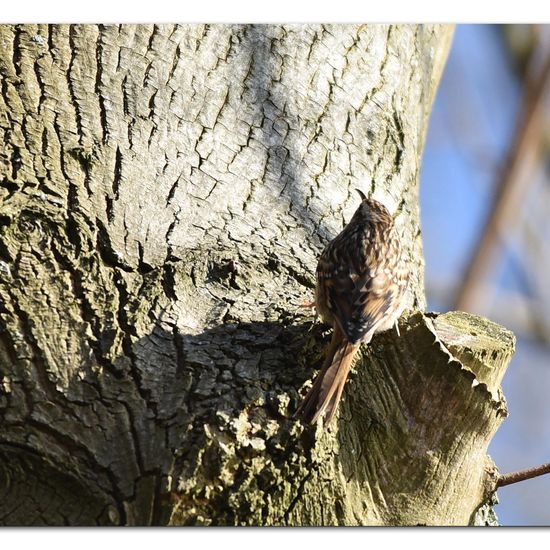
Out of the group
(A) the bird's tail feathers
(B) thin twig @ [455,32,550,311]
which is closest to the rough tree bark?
(A) the bird's tail feathers

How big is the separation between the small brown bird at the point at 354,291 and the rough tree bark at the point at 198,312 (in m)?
0.05

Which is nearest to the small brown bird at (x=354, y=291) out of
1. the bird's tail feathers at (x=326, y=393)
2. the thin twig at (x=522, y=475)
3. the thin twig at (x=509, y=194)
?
the bird's tail feathers at (x=326, y=393)

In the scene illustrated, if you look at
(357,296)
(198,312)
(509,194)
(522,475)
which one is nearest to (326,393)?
(198,312)

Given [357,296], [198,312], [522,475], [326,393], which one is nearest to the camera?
[326,393]

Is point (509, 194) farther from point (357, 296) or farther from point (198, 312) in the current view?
point (198, 312)

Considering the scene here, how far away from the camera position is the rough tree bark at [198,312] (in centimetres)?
184

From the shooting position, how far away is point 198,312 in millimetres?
2078

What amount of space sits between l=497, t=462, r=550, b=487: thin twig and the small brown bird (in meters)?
0.46

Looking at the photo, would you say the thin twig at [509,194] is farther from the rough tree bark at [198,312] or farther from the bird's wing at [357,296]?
the bird's wing at [357,296]

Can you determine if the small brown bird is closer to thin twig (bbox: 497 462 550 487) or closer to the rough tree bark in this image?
the rough tree bark

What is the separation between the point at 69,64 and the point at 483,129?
2575 millimetres

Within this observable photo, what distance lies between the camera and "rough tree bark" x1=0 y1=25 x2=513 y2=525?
1.84 metres

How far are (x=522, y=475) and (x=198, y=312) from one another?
85 centimetres
